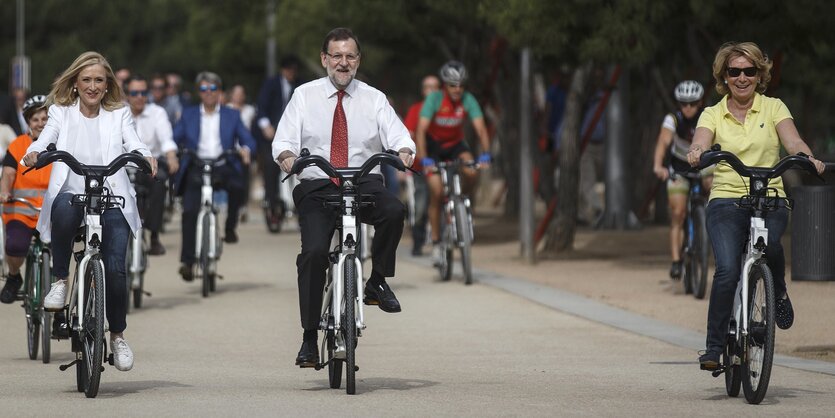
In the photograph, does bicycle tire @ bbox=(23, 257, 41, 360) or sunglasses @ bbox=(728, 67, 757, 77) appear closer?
sunglasses @ bbox=(728, 67, 757, 77)

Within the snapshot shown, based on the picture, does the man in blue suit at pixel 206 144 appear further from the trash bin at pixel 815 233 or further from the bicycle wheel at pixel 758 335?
the bicycle wheel at pixel 758 335

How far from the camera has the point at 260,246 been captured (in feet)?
72.5

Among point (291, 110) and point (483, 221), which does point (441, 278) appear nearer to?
point (291, 110)

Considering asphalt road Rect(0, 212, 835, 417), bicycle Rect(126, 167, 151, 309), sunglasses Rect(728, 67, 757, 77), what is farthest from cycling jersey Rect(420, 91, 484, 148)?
sunglasses Rect(728, 67, 757, 77)

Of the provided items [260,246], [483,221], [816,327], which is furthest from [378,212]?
[483,221]

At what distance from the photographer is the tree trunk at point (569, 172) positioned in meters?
20.0

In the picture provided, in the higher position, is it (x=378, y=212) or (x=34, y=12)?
(x=34, y=12)

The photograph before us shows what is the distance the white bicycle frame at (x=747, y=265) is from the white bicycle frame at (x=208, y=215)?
7.25 meters

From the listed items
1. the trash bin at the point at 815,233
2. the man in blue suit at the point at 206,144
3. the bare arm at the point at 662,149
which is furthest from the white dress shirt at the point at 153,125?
the trash bin at the point at 815,233

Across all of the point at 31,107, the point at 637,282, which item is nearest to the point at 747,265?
the point at 31,107

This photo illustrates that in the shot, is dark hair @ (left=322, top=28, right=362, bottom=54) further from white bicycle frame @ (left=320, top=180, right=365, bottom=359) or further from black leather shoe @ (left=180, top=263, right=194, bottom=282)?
black leather shoe @ (left=180, top=263, right=194, bottom=282)

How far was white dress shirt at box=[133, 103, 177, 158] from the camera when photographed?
14664 mm

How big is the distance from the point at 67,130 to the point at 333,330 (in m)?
1.82

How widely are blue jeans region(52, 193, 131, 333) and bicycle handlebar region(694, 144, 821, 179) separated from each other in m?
2.98
